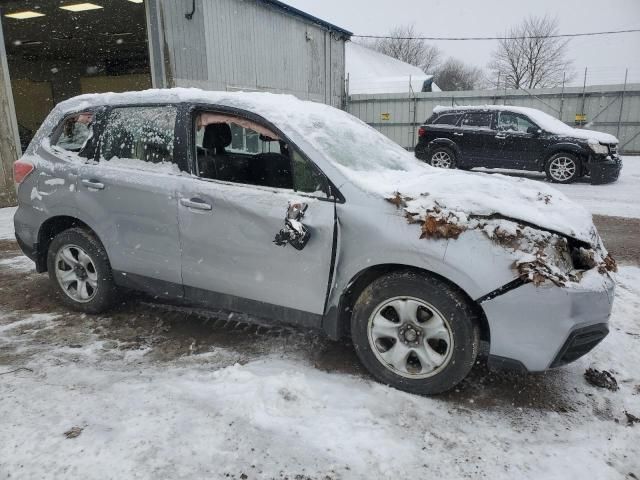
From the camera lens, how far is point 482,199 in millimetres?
2764

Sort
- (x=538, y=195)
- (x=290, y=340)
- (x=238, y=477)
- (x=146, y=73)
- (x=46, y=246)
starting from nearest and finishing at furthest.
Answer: (x=238, y=477)
(x=538, y=195)
(x=290, y=340)
(x=46, y=246)
(x=146, y=73)

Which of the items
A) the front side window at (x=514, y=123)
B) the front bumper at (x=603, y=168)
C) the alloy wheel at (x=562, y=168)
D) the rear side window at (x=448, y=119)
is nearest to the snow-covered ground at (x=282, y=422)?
the front bumper at (x=603, y=168)

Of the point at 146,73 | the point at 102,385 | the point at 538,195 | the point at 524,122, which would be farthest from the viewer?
the point at 146,73

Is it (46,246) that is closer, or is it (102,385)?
(102,385)

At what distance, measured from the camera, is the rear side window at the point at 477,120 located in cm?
1169

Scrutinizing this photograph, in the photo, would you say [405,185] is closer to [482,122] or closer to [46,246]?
[46,246]

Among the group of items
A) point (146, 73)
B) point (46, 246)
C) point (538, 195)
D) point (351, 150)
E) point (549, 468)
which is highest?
point (146, 73)

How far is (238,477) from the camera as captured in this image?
214 cm

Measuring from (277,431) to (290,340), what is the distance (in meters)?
1.07

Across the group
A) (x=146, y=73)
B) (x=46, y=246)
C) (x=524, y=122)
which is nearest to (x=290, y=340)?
(x=46, y=246)

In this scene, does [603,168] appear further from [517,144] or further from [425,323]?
[425,323]

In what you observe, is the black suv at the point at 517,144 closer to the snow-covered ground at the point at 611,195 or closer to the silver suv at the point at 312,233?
the snow-covered ground at the point at 611,195

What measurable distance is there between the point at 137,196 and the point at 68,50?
21153 millimetres

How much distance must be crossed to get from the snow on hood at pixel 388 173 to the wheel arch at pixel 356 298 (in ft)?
1.28
